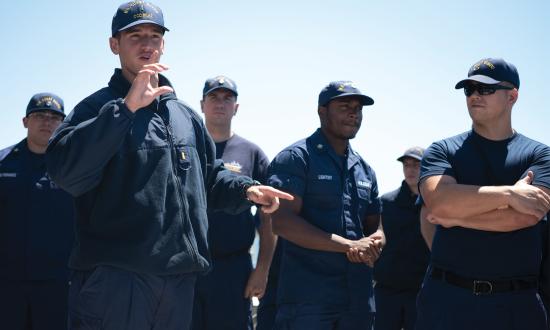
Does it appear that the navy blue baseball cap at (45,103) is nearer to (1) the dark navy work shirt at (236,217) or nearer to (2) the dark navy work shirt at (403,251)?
(1) the dark navy work shirt at (236,217)

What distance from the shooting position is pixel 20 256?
6.48m

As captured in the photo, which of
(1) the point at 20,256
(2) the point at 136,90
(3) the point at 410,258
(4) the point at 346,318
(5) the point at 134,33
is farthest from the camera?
(3) the point at 410,258

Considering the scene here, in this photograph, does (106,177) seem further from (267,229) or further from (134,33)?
(267,229)

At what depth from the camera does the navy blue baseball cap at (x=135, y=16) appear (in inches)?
148

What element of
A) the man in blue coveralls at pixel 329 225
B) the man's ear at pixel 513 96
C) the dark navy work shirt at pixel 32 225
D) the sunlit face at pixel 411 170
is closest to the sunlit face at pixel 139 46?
the man in blue coveralls at pixel 329 225

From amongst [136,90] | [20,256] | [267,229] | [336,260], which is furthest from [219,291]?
[136,90]

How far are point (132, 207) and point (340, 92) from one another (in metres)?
2.82

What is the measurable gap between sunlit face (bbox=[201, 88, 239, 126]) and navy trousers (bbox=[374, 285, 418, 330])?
302cm

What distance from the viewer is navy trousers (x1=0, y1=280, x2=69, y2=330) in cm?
646

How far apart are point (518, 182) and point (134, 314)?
2.65 metres

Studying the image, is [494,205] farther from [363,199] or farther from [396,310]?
[396,310]

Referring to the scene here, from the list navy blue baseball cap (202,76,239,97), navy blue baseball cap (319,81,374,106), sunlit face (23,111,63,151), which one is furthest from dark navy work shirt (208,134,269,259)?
sunlit face (23,111,63,151)

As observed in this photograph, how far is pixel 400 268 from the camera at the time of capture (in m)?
7.98

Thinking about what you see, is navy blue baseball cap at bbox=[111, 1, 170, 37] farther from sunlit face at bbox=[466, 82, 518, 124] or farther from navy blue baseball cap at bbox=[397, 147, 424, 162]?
navy blue baseball cap at bbox=[397, 147, 424, 162]
